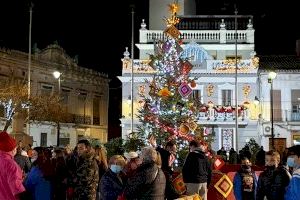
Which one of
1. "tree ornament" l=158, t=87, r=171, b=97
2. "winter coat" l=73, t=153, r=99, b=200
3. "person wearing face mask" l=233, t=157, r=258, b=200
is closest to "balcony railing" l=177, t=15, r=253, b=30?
"tree ornament" l=158, t=87, r=171, b=97

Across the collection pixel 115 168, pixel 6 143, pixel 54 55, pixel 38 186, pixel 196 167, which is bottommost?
pixel 38 186

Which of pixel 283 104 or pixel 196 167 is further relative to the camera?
pixel 283 104

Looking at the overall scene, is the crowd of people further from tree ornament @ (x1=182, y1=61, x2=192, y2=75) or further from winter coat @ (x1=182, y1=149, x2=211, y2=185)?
tree ornament @ (x1=182, y1=61, x2=192, y2=75)

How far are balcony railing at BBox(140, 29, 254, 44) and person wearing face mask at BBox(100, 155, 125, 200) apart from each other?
1377 inches

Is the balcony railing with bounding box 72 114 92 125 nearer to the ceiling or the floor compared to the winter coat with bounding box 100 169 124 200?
nearer to the ceiling

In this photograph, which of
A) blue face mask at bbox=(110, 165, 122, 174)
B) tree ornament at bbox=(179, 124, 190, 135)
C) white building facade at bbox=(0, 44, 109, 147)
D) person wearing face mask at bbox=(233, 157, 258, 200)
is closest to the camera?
blue face mask at bbox=(110, 165, 122, 174)

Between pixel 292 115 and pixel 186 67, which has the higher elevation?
pixel 186 67

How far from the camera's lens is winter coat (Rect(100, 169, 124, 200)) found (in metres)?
8.63

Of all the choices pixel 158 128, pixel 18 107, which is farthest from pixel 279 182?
pixel 18 107

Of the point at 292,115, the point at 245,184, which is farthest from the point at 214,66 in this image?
the point at 245,184

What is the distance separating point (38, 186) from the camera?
9789mm

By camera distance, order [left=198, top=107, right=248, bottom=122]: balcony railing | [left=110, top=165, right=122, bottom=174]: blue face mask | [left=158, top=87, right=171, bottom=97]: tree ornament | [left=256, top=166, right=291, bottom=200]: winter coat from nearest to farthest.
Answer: [left=110, top=165, right=122, bottom=174]: blue face mask
[left=256, top=166, right=291, bottom=200]: winter coat
[left=158, top=87, right=171, bottom=97]: tree ornament
[left=198, top=107, right=248, bottom=122]: balcony railing

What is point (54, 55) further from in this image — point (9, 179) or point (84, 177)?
point (9, 179)

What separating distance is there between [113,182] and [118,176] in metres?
0.19
